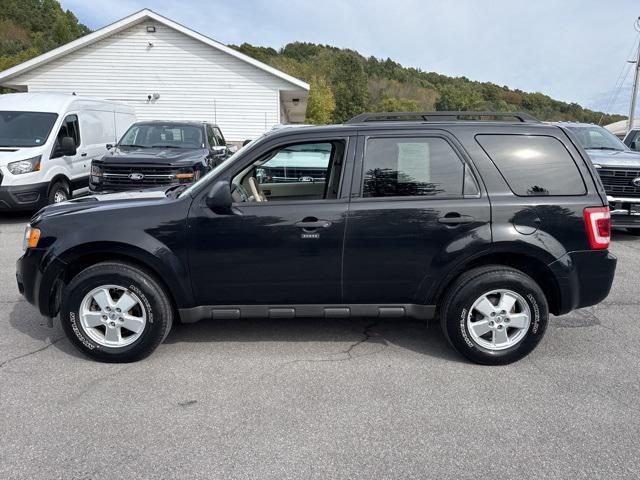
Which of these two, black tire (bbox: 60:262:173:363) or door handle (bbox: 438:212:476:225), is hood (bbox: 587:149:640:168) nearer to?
door handle (bbox: 438:212:476:225)

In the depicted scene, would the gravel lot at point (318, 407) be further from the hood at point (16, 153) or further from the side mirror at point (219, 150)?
the side mirror at point (219, 150)

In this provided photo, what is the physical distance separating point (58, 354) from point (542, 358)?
12.5ft

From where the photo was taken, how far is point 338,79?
7519cm

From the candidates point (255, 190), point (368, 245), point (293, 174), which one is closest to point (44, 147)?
point (293, 174)

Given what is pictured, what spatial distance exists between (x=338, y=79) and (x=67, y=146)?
7015 cm

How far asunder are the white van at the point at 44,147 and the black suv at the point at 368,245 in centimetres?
588

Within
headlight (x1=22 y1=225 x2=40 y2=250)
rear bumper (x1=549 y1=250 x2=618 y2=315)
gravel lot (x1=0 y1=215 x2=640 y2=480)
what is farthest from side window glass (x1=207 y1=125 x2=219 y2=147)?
rear bumper (x1=549 y1=250 x2=618 y2=315)

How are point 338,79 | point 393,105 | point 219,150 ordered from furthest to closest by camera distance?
1. point 393,105
2. point 338,79
3. point 219,150

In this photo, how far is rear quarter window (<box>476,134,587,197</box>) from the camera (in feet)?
11.9

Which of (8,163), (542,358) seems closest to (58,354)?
(542,358)

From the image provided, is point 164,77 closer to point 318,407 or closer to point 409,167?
point 409,167

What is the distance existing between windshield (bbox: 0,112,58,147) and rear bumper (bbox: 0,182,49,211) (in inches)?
34.9

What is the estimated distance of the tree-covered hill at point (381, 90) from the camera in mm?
63094

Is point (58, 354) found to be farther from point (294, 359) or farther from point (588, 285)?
point (588, 285)
